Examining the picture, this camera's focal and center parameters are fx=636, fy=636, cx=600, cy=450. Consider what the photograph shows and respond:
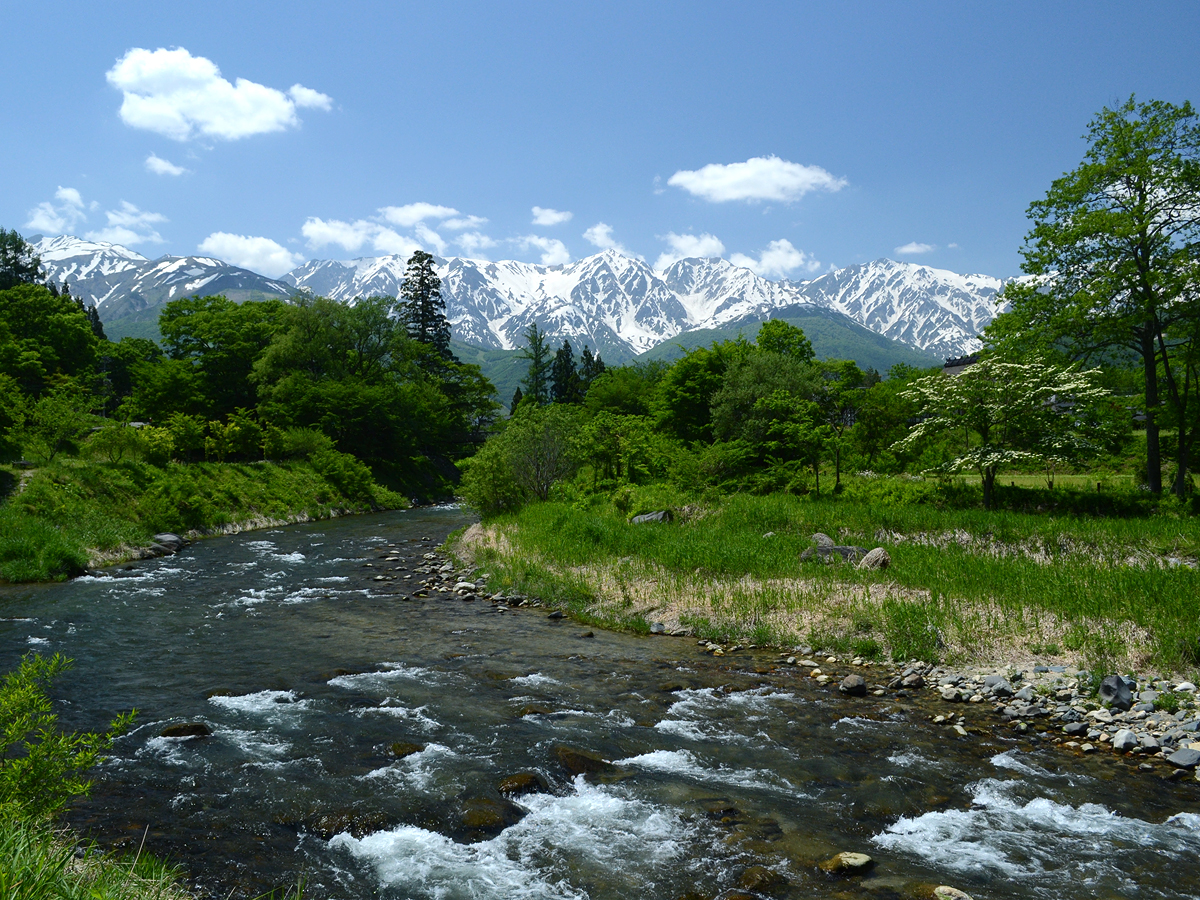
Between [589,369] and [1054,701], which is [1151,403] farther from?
[589,369]

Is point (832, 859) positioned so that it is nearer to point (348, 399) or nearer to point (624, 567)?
point (624, 567)

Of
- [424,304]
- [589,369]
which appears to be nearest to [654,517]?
[424,304]

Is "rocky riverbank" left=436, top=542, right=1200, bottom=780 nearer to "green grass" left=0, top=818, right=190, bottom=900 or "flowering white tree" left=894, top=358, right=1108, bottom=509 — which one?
"green grass" left=0, top=818, right=190, bottom=900

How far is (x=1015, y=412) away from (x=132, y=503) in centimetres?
3562

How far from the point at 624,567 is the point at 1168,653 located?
11269 millimetres

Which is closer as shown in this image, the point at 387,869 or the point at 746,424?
the point at 387,869

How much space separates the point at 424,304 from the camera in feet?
278

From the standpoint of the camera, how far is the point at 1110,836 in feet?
21.1

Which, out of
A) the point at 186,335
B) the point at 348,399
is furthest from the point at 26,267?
the point at 348,399

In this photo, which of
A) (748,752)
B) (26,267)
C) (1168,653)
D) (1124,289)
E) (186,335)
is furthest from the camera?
(26,267)

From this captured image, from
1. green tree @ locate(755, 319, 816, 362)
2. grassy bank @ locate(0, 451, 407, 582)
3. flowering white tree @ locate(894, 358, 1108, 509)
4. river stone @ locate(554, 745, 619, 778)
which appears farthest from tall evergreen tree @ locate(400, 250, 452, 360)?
river stone @ locate(554, 745, 619, 778)

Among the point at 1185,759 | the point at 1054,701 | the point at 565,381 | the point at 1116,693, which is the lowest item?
the point at 1054,701

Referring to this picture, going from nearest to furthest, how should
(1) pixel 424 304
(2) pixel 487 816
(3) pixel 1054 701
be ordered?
(2) pixel 487 816 → (3) pixel 1054 701 → (1) pixel 424 304

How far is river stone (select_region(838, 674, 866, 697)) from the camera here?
1057 centimetres
